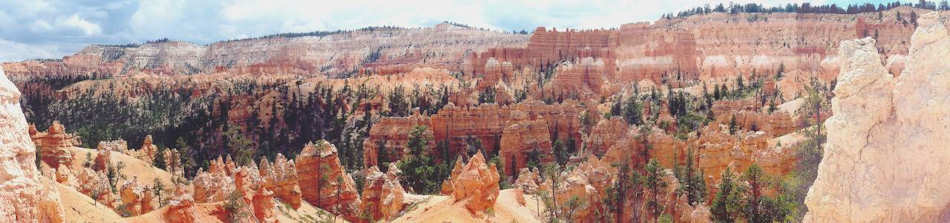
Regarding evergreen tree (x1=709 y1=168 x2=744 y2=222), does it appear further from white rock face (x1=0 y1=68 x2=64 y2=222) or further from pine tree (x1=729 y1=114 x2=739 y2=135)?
pine tree (x1=729 y1=114 x2=739 y2=135)

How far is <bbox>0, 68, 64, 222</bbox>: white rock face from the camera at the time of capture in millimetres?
11375

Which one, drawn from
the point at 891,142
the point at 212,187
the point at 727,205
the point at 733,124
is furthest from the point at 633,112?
the point at 891,142

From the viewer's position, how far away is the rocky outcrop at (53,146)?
44938 mm

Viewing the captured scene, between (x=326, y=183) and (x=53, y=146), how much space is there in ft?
68.2

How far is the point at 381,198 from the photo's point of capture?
35.4m

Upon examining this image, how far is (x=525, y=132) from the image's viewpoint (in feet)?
184

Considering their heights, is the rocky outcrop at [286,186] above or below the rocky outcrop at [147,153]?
above

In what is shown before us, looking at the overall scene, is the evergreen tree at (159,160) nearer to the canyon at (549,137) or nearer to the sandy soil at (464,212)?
the canyon at (549,137)

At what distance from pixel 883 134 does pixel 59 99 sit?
135 meters

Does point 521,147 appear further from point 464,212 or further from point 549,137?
point 464,212

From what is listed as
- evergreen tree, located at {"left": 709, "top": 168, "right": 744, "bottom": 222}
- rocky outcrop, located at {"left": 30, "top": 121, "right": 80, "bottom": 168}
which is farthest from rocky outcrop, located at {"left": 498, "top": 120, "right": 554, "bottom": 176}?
rocky outcrop, located at {"left": 30, "top": 121, "right": 80, "bottom": 168}

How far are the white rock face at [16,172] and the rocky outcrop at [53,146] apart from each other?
37600 mm

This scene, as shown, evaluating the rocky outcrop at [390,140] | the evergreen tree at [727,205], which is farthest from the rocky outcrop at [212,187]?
the rocky outcrop at [390,140]

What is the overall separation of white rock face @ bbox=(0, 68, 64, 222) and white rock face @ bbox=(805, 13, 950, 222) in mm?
13500
